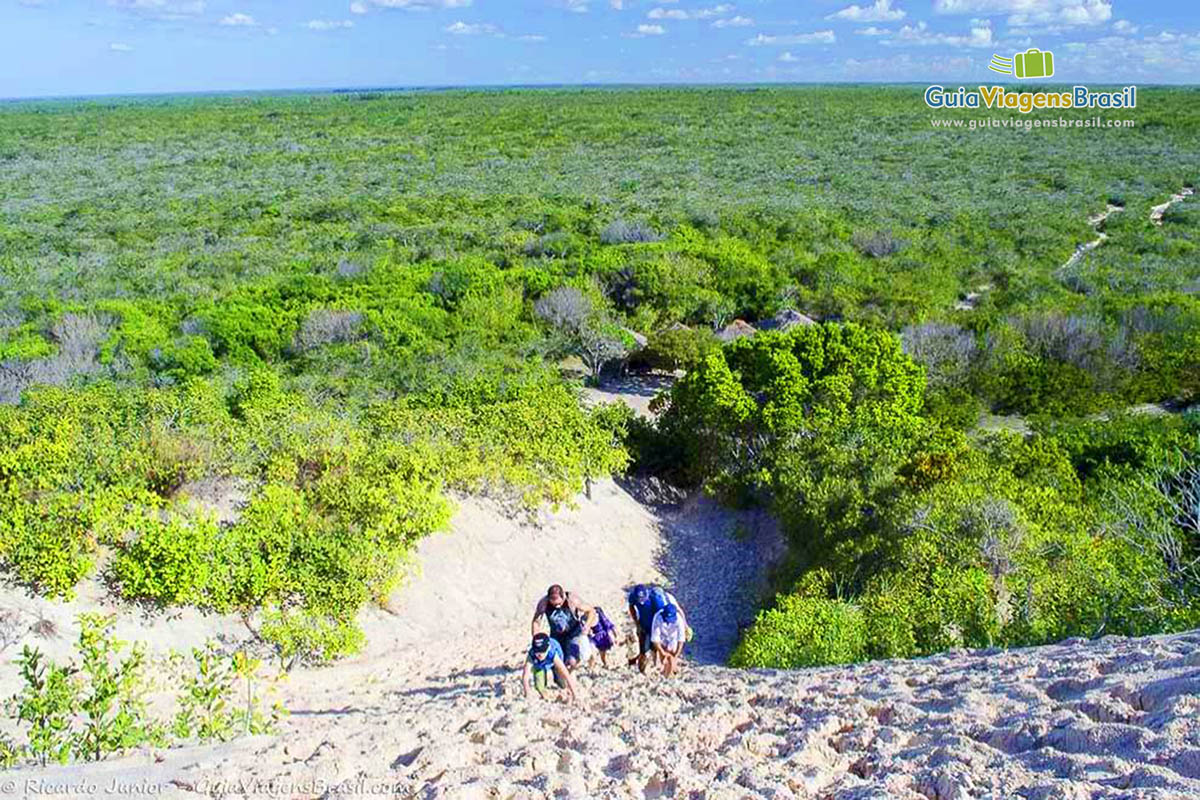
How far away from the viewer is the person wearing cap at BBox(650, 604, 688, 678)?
8172 mm

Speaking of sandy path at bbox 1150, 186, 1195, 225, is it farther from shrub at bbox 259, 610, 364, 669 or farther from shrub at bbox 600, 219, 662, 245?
shrub at bbox 259, 610, 364, 669

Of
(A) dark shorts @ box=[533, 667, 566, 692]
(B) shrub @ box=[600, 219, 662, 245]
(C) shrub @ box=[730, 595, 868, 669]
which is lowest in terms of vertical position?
(C) shrub @ box=[730, 595, 868, 669]

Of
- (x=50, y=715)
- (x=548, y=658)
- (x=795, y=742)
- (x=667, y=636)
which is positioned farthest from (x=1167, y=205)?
(x=50, y=715)

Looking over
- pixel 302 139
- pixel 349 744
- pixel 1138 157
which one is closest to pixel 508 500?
pixel 349 744

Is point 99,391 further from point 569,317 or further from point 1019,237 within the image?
point 1019,237

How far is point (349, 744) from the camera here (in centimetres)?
616

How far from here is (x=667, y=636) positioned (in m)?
8.22

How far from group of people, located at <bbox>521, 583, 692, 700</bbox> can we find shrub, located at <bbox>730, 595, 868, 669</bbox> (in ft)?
2.76

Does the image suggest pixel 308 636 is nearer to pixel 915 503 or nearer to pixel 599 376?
pixel 915 503

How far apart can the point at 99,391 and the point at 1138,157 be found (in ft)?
211

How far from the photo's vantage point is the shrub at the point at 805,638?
874cm

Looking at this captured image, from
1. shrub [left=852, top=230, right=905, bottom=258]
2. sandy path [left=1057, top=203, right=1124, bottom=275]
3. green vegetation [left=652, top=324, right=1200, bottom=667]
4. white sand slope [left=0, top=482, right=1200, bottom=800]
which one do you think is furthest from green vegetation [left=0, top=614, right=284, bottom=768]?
sandy path [left=1057, top=203, right=1124, bottom=275]

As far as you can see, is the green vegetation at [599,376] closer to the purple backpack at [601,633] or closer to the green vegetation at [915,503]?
the green vegetation at [915,503]

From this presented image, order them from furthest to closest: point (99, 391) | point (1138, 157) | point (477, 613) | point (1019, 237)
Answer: point (1138, 157), point (1019, 237), point (99, 391), point (477, 613)
